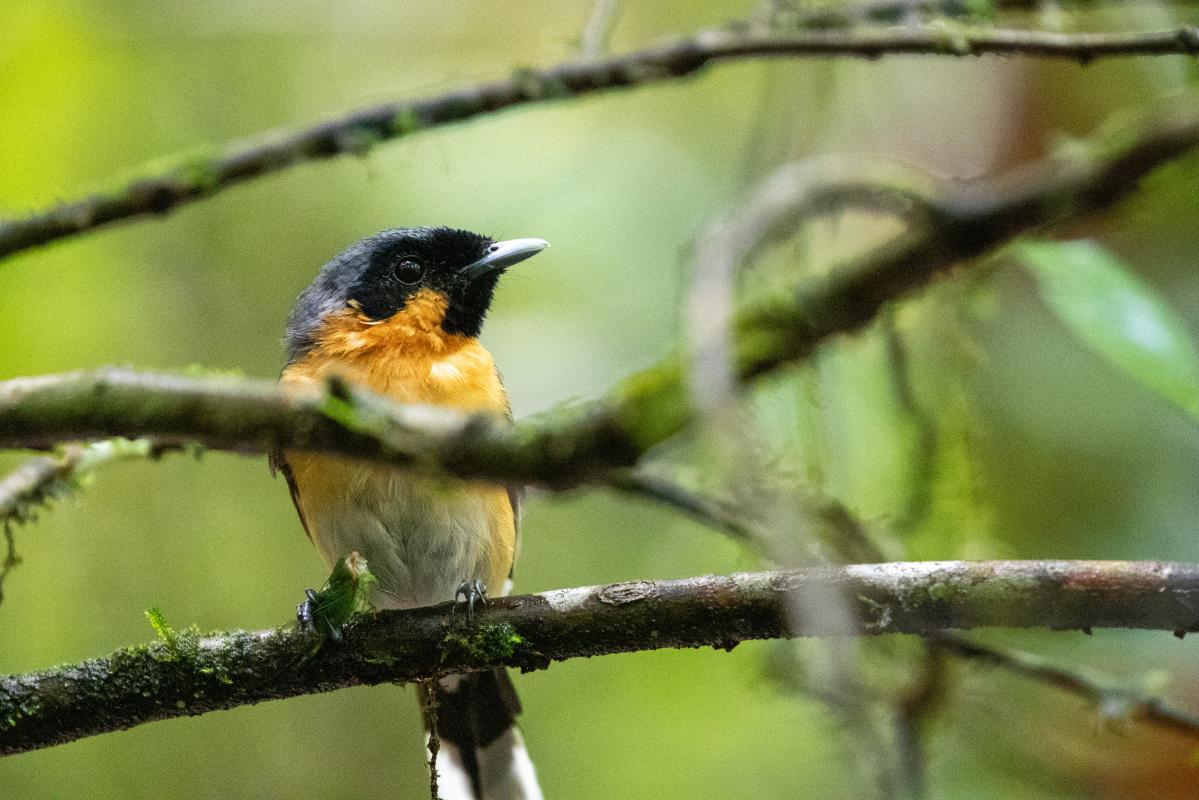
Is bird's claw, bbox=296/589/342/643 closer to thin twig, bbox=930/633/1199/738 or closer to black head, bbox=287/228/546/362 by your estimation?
black head, bbox=287/228/546/362

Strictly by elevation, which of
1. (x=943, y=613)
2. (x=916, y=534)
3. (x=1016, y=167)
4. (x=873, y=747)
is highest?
(x=1016, y=167)

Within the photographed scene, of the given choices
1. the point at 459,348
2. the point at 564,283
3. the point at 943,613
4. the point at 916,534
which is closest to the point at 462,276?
the point at 459,348

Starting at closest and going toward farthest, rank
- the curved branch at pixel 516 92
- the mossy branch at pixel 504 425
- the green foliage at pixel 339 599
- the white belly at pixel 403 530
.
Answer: the mossy branch at pixel 504 425 < the green foliage at pixel 339 599 < the curved branch at pixel 516 92 < the white belly at pixel 403 530

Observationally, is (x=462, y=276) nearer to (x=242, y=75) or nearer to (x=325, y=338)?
(x=325, y=338)

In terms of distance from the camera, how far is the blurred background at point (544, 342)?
528cm

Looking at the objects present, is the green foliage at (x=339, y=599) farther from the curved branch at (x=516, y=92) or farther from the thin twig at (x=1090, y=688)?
the thin twig at (x=1090, y=688)

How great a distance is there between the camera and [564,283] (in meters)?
6.28

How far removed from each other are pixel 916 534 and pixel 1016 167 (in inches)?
102

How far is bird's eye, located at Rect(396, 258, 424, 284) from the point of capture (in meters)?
5.13

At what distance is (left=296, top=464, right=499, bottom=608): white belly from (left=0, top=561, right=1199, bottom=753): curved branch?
44.5 inches

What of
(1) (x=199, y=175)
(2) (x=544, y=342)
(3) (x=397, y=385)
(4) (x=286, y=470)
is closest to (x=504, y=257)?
(3) (x=397, y=385)

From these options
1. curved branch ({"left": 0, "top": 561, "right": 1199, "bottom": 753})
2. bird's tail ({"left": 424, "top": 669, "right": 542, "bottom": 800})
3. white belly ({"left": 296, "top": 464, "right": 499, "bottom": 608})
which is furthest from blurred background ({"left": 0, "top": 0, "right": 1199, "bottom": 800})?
curved branch ({"left": 0, "top": 561, "right": 1199, "bottom": 753})

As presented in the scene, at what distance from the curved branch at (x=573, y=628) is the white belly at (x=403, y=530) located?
1.13 meters

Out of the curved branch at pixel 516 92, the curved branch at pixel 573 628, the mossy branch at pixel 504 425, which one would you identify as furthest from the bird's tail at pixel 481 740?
the mossy branch at pixel 504 425
